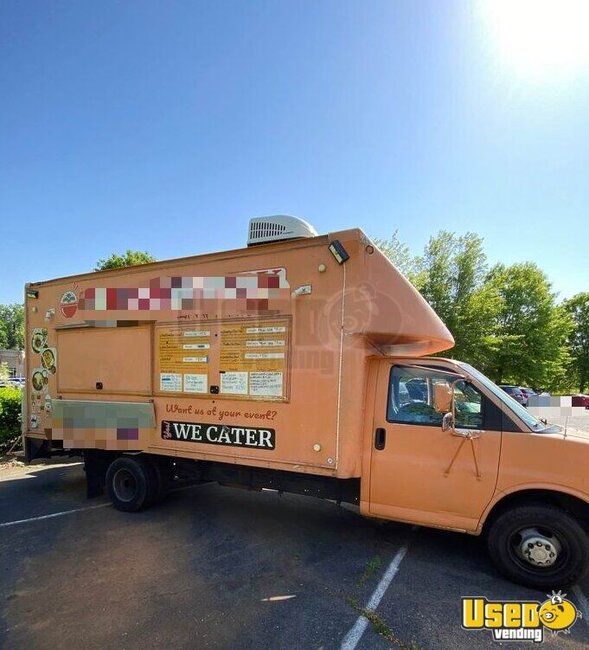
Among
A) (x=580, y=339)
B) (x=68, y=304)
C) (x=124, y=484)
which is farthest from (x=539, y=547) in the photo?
(x=580, y=339)

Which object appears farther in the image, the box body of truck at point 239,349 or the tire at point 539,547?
the box body of truck at point 239,349

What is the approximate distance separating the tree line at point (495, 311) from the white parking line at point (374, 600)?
1639cm

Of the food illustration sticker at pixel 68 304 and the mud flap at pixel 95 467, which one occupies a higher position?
→ the food illustration sticker at pixel 68 304

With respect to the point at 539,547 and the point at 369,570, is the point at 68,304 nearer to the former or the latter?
the point at 369,570

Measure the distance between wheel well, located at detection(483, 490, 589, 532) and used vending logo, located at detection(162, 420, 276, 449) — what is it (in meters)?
2.32

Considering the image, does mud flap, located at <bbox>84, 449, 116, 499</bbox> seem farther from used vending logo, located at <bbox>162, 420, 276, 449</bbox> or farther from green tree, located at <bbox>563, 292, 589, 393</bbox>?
green tree, located at <bbox>563, 292, 589, 393</bbox>

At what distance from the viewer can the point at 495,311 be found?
850 inches

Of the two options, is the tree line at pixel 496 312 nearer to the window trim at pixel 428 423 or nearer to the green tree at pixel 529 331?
the green tree at pixel 529 331

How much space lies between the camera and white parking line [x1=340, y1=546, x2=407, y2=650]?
9.34 feet

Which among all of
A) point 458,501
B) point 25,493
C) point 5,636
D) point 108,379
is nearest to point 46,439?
point 25,493

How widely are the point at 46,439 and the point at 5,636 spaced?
3.45 meters

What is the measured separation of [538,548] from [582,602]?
522mm

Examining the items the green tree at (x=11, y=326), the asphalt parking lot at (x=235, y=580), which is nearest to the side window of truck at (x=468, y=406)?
the asphalt parking lot at (x=235, y=580)

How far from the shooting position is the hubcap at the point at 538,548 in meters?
3.48
